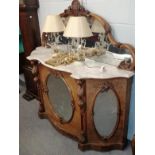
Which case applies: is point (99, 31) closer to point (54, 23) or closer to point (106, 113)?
point (54, 23)

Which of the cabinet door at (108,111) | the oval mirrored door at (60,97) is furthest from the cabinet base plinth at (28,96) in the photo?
the cabinet door at (108,111)

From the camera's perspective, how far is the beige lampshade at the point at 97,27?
184 centimetres

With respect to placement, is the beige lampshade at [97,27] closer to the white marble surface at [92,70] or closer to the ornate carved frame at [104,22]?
the ornate carved frame at [104,22]

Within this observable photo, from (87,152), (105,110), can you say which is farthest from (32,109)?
(105,110)

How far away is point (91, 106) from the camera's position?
5.86ft

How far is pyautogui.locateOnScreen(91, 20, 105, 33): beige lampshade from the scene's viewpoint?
6.03ft

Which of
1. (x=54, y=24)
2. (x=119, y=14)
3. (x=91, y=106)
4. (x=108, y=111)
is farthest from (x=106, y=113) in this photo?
(x=54, y=24)

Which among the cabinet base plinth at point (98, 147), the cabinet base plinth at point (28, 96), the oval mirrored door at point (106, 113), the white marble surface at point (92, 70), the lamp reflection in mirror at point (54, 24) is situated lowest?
the cabinet base plinth at point (98, 147)

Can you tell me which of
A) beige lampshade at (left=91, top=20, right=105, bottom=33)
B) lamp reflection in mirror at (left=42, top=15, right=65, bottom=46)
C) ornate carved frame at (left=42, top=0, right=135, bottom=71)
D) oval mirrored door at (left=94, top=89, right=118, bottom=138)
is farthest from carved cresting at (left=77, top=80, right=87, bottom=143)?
lamp reflection in mirror at (left=42, top=15, right=65, bottom=46)

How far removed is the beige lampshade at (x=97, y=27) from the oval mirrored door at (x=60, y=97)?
557 mm

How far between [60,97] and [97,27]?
2.52 ft

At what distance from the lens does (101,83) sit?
5.54 ft

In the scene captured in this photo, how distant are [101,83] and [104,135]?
54 centimetres
